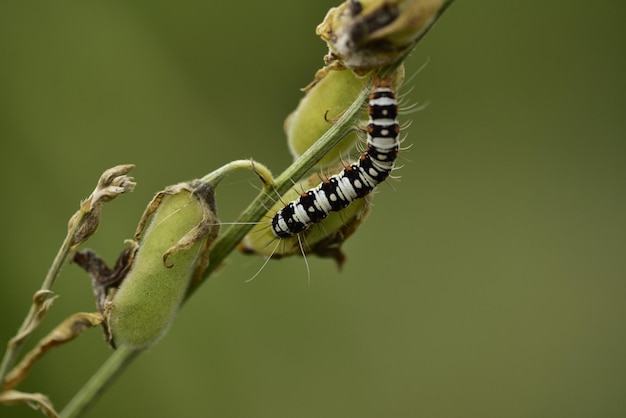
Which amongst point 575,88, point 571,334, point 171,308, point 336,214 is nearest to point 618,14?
point 575,88

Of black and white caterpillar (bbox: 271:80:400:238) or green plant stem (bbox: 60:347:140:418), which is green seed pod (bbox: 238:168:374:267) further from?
green plant stem (bbox: 60:347:140:418)

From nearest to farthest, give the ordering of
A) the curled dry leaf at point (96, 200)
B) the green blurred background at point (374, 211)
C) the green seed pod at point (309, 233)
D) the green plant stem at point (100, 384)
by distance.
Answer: the curled dry leaf at point (96, 200) → the green plant stem at point (100, 384) → the green seed pod at point (309, 233) → the green blurred background at point (374, 211)

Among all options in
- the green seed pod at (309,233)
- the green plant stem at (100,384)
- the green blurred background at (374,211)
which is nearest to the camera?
the green plant stem at (100,384)

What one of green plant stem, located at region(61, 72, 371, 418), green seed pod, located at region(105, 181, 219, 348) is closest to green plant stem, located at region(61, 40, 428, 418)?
green plant stem, located at region(61, 72, 371, 418)

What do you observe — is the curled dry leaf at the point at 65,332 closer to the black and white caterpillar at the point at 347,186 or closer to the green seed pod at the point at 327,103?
the black and white caterpillar at the point at 347,186

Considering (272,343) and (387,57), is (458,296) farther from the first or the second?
(387,57)

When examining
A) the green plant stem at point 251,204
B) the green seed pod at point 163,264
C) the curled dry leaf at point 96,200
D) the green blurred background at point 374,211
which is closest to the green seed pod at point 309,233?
the green plant stem at point 251,204

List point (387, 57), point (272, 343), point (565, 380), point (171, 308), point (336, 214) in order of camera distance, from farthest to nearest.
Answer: point (565, 380) < point (272, 343) < point (336, 214) < point (171, 308) < point (387, 57)
